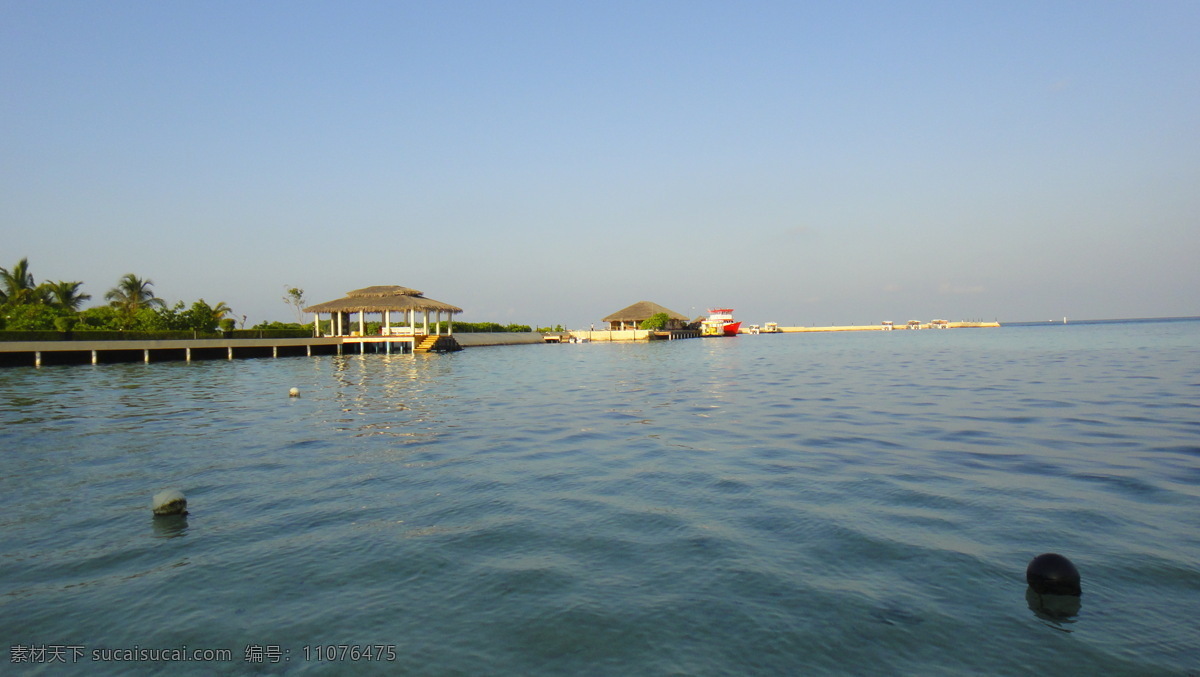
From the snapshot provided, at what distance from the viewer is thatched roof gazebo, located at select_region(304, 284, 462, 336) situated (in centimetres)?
4838

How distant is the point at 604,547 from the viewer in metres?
5.83

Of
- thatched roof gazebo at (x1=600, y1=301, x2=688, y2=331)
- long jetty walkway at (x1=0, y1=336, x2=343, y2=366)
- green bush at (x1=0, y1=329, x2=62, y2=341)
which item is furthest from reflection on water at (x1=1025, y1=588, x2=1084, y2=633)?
thatched roof gazebo at (x1=600, y1=301, x2=688, y2=331)

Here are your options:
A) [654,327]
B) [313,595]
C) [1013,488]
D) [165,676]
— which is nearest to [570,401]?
[1013,488]

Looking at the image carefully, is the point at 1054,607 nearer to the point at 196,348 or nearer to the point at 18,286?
the point at 196,348

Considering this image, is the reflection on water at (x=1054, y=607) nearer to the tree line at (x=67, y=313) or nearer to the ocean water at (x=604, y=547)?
the ocean water at (x=604, y=547)

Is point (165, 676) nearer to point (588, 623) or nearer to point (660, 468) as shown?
point (588, 623)

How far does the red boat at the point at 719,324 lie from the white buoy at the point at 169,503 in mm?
101176

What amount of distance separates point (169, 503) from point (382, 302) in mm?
43744

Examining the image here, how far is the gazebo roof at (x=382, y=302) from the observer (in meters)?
48.2

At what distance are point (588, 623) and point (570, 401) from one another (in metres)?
14.0

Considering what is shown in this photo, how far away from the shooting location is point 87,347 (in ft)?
113

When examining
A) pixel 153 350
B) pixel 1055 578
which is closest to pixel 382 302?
pixel 153 350

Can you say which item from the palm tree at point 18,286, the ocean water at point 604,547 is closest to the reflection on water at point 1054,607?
the ocean water at point 604,547

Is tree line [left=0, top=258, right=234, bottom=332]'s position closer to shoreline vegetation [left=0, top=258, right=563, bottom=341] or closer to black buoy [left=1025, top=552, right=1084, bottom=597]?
shoreline vegetation [left=0, top=258, right=563, bottom=341]
